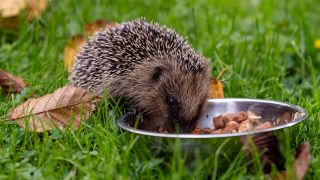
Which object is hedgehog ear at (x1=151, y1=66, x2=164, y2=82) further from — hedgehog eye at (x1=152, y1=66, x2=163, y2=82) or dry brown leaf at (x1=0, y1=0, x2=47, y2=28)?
dry brown leaf at (x1=0, y1=0, x2=47, y2=28)

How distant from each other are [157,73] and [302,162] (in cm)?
165

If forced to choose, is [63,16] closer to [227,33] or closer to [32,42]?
[32,42]

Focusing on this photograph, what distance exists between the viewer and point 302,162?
3557mm

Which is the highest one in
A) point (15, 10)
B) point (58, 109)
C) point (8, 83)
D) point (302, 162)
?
point (15, 10)

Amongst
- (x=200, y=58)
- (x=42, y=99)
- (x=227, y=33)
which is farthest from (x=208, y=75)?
(x=227, y=33)

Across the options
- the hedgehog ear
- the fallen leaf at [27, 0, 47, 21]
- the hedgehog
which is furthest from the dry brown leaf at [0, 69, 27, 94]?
the fallen leaf at [27, 0, 47, 21]

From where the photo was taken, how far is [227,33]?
6.57m

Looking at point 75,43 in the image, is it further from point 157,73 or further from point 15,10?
point 157,73

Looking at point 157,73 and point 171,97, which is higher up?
point 157,73

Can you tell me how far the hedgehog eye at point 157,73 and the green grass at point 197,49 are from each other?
1.34 feet

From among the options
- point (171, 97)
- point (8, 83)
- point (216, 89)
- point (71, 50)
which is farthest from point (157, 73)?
point (71, 50)

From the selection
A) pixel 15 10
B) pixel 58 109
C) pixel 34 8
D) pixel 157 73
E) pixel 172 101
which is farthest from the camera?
pixel 34 8

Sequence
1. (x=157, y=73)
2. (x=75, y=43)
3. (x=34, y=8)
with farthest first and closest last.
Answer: (x=34, y=8) < (x=75, y=43) < (x=157, y=73)

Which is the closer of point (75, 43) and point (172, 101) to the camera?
point (172, 101)
